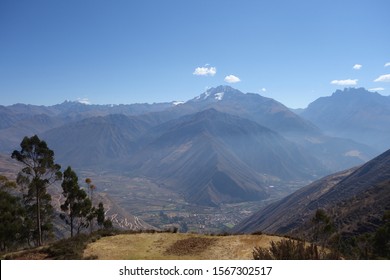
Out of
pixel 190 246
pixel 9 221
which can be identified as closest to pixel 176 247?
pixel 190 246

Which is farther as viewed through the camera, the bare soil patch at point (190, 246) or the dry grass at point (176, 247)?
the bare soil patch at point (190, 246)

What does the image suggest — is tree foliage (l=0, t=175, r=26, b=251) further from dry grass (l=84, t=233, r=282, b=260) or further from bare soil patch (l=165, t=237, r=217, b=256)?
bare soil patch (l=165, t=237, r=217, b=256)

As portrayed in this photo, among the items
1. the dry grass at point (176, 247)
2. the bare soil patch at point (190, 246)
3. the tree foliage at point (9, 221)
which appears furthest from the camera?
the tree foliage at point (9, 221)

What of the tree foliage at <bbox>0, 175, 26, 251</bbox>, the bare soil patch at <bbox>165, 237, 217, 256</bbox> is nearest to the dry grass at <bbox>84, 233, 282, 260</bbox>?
the bare soil patch at <bbox>165, 237, 217, 256</bbox>

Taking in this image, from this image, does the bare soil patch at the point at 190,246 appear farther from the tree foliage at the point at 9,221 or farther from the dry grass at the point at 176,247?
the tree foliage at the point at 9,221

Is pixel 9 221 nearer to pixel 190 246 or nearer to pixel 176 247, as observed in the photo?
pixel 176 247

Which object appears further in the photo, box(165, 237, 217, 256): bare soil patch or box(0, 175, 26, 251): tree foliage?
box(0, 175, 26, 251): tree foliage

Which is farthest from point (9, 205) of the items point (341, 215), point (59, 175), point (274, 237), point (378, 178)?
point (378, 178)

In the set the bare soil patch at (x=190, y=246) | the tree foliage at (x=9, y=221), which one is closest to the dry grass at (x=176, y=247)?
the bare soil patch at (x=190, y=246)
